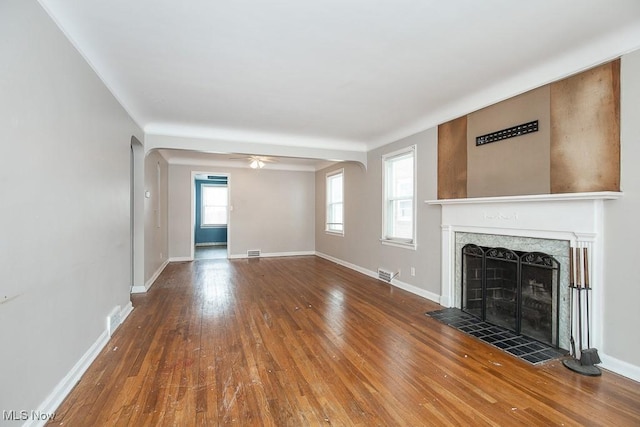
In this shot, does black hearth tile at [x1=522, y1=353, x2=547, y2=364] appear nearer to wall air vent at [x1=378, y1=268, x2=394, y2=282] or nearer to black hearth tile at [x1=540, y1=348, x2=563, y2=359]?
black hearth tile at [x1=540, y1=348, x2=563, y2=359]

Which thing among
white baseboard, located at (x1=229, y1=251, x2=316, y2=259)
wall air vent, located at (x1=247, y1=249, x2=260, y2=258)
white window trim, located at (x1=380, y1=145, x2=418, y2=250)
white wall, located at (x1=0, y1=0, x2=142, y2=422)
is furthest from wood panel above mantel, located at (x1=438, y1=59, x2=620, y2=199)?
wall air vent, located at (x1=247, y1=249, x2=260, y2=258)

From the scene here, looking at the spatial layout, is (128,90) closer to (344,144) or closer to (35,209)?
(35,209)

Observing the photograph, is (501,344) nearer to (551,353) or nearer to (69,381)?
(551,353)

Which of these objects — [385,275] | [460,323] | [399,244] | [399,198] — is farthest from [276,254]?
[460,323]

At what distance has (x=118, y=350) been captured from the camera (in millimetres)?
2613

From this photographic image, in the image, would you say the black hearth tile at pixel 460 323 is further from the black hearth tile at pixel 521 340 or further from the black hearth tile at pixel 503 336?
the black hearth tile at pixel 521 340

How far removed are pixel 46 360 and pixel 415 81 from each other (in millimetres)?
3666

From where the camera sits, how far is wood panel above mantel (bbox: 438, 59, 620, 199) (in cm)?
234

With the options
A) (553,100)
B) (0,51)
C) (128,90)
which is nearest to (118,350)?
(0,51)

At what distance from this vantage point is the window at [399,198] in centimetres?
462

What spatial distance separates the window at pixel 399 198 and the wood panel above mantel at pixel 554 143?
971mm

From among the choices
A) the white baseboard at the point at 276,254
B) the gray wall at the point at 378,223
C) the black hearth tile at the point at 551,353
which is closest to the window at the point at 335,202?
the gray wall at the point at 378,223

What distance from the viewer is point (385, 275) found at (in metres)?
5.10

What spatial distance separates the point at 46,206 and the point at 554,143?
12.8ft
